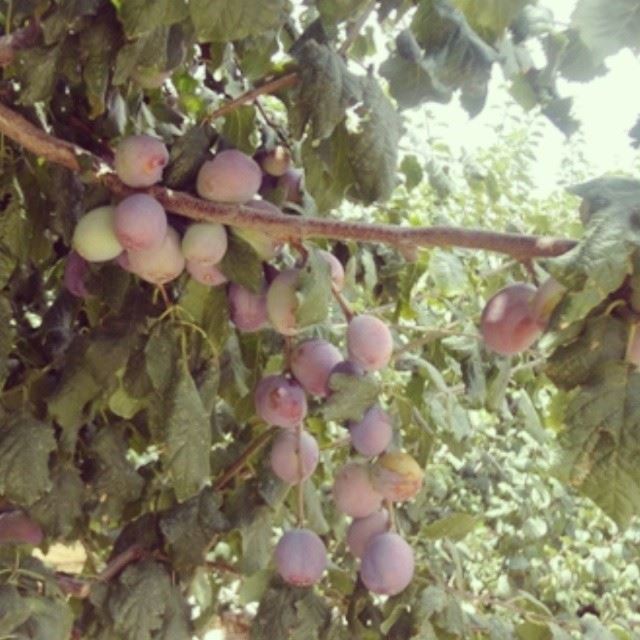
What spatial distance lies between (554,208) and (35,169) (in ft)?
12.6

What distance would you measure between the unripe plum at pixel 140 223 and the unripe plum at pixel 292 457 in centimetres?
38

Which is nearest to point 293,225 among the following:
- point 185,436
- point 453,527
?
point 185,436

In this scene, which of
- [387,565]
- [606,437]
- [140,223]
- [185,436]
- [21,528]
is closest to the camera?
[606,437]

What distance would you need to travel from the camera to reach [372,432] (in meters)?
1.45

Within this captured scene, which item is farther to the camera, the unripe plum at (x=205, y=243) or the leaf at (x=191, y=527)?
the leaf at (x=191, y=527)

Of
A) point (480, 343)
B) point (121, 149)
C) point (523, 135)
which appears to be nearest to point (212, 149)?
point (121, 149)

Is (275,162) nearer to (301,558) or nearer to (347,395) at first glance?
(347,395)

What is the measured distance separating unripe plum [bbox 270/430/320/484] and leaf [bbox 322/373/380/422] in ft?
0.47

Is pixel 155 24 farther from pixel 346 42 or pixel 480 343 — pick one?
pixel 480 343

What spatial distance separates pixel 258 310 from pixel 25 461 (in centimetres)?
40

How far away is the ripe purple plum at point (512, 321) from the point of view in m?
1.10

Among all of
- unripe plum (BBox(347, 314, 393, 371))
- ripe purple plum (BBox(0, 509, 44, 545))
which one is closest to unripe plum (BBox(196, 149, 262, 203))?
unripe plum (BBox(347, 314, 393, 371))

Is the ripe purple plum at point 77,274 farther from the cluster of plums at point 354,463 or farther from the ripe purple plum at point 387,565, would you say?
the ripe purple plum at point 387,565

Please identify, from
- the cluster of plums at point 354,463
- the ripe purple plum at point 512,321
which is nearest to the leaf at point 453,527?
the cluster of plums at point 354,463
